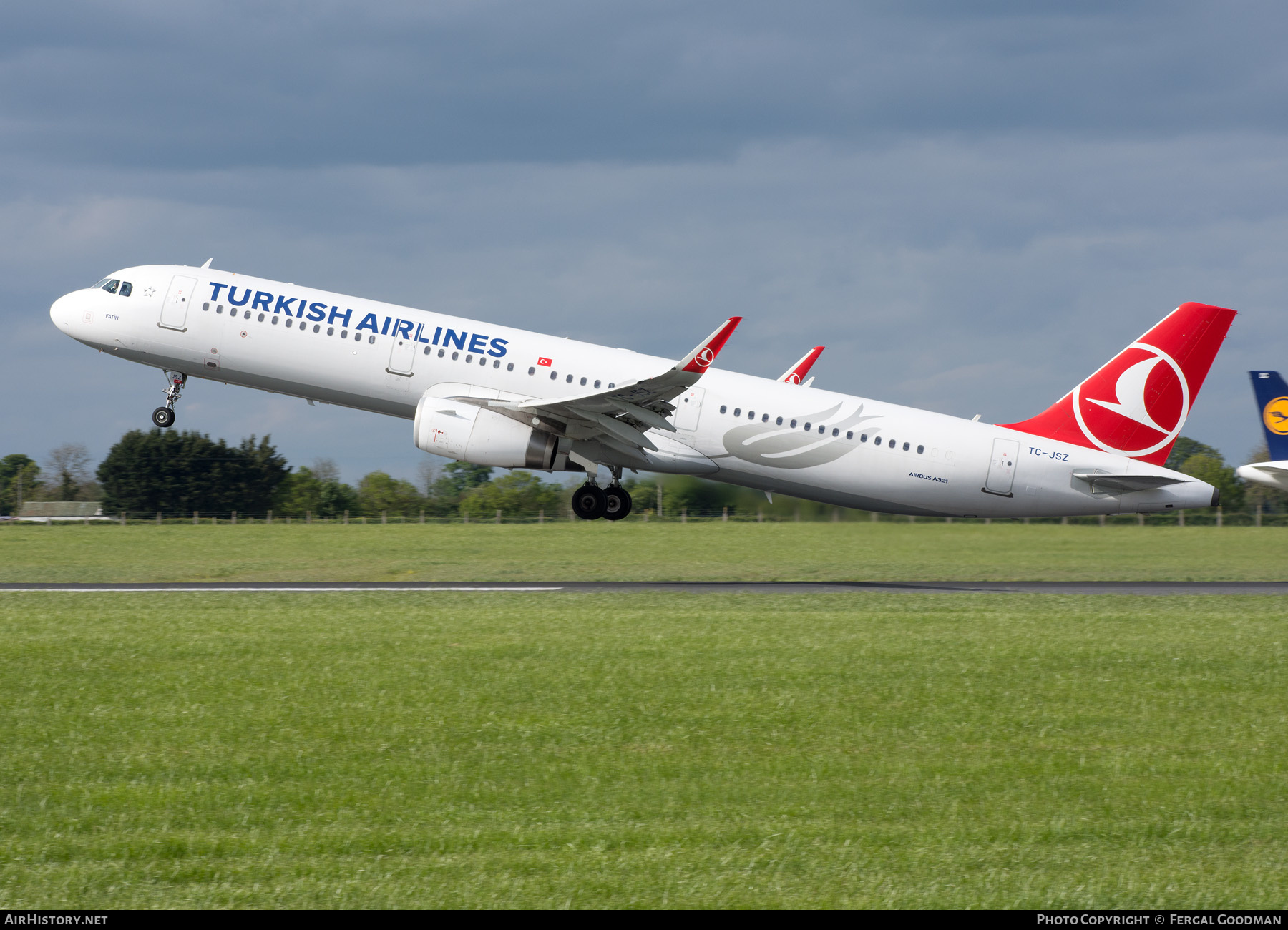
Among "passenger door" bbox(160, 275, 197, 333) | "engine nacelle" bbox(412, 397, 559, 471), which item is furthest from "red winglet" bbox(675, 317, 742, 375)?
"passenger door" bbox(160, 275, 197, 333)

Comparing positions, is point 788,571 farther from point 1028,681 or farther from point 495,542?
point 1028,681

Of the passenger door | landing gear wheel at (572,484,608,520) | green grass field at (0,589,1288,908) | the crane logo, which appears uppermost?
the crane logo

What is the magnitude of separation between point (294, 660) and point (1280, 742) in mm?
12916

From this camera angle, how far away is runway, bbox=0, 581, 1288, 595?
1239 inches

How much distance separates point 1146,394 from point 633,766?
27796 millimetres

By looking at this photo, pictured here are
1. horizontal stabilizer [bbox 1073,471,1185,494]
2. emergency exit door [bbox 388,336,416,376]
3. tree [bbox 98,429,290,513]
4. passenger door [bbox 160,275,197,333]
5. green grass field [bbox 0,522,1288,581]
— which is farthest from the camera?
tree [bbox 98,429,290,513]

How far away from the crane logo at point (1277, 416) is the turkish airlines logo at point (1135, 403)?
16414 mm

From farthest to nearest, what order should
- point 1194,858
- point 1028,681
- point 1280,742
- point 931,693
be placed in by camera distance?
point 1028,681 → point 931,693 → point 1280,742 → point 1194,858

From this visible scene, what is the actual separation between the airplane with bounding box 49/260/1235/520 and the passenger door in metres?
0.05

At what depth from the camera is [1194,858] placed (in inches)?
379

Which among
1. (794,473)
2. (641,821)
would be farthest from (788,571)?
(641,821)

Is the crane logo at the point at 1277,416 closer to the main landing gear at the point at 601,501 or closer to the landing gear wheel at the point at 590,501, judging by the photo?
the main landing gear at the point at 601,501

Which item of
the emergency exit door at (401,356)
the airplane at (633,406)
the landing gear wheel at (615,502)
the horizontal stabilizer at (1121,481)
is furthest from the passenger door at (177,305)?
the horizontal stabilizer at (1121,481)

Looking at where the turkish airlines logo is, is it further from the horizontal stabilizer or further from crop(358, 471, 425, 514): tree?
crop(358, 471, 425, 514): tree
